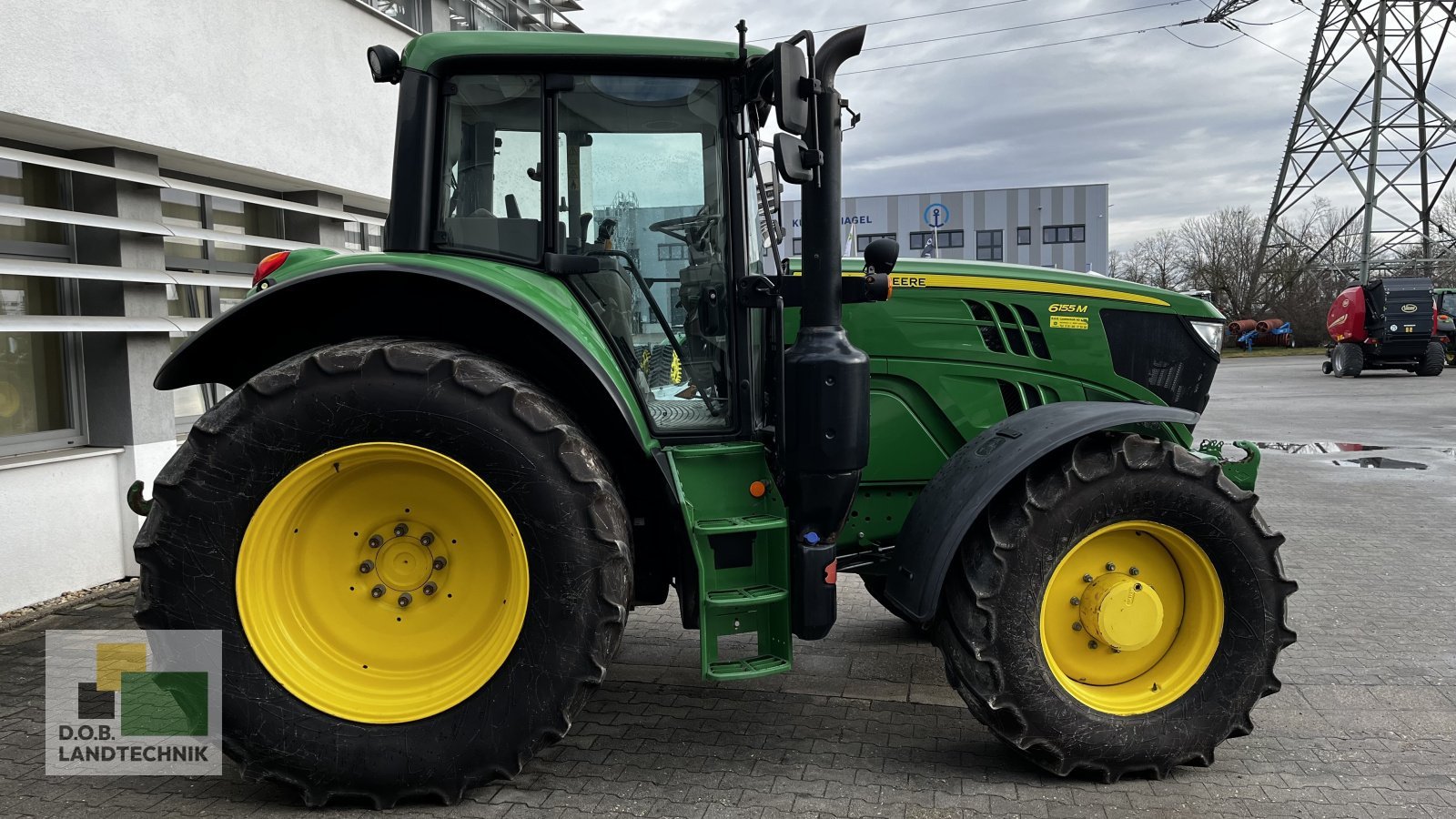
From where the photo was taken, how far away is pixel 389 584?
3121 millimetres

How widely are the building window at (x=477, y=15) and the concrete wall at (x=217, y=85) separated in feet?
5.98

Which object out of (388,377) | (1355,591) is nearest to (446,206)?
(388,377)

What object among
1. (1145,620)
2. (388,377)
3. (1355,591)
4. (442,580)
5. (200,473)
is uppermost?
(388,377)

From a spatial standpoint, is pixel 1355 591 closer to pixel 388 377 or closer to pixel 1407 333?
pixel 388 377

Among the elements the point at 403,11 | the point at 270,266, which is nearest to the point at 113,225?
the point at 270,266

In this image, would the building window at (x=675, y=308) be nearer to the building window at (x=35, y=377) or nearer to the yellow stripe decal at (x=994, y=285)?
the yellow stripe decal at (x=994, y=285)

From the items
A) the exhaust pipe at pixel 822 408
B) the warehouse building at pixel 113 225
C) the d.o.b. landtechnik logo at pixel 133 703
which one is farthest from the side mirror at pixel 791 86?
the warehouse building at pixel 113 225

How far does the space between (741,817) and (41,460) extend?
14.6 feet

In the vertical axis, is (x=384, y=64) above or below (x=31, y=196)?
above

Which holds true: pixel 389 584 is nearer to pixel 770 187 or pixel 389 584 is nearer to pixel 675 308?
pixel 675 308

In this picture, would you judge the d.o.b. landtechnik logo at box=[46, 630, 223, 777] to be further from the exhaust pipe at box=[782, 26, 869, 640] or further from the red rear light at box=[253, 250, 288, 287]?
the exhaust pipe at box=[782, 26, 869, 640]

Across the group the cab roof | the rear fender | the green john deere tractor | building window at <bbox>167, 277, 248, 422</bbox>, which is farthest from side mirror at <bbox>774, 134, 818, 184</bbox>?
building window at <bbox>167, 277, 248, 422</bbox>

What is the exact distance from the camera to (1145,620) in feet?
10.7

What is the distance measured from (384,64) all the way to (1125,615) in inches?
123
